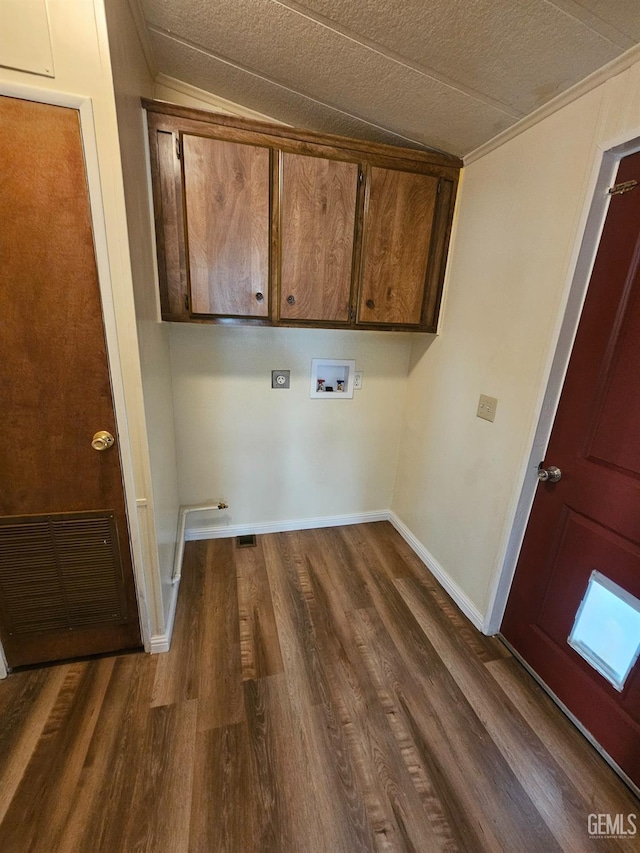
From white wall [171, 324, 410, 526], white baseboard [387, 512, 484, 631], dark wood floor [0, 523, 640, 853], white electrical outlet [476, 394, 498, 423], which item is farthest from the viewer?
white wall [171, 324, 410, 526]

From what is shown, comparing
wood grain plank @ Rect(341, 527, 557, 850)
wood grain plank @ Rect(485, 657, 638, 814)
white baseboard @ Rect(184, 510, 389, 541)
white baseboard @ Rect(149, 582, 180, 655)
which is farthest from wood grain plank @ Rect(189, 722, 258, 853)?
white baseboard @ Rect(184, 510, 389, 541)

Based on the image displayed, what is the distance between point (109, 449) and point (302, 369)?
1229 millimetres

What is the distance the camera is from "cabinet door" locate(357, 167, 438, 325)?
1.70m

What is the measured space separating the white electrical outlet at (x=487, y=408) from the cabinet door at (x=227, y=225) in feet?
3.95

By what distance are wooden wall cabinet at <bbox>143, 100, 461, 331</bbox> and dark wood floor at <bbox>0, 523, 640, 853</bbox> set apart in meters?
1.61

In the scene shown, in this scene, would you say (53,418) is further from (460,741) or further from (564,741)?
(564,741)

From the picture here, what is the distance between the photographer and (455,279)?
1877 mm

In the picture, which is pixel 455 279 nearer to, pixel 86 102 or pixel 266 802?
pixel 86 102

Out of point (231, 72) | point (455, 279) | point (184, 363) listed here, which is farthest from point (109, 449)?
point (455, 279)

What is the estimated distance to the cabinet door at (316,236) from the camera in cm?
159

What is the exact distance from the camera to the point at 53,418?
1.18 meters

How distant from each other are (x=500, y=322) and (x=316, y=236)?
38.5 inches

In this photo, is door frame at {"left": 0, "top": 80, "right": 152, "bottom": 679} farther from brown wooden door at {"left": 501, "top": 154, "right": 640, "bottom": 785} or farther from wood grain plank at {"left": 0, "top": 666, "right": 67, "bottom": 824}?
brown wooden door at {"left": 501, "top": 154, "right": 640, "bottom": 785}

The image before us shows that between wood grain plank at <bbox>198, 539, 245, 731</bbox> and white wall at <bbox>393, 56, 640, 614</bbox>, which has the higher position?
white wall at <bbox>393, 56, 640, 614</bbox>
